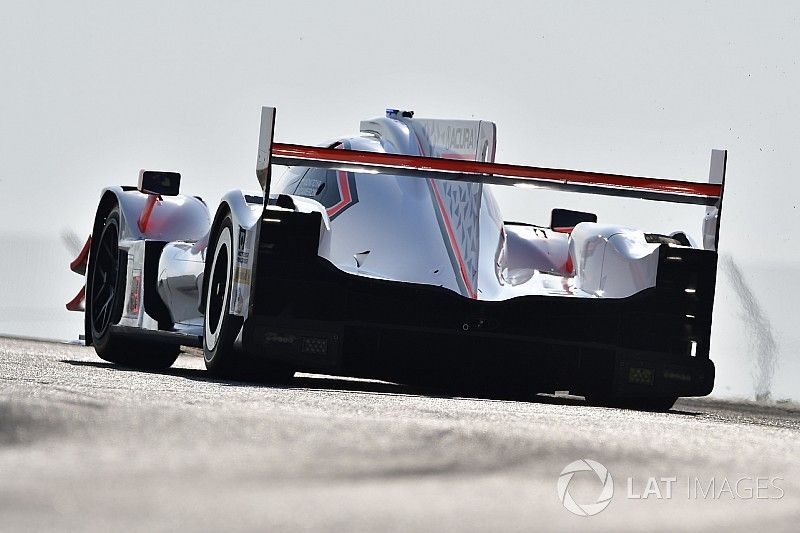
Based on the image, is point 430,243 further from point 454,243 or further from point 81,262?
point 81,262

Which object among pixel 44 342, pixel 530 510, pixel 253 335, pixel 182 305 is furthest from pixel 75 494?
pixel 44 342

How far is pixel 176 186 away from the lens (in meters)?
11.6

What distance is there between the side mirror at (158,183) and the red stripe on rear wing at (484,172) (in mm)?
2953

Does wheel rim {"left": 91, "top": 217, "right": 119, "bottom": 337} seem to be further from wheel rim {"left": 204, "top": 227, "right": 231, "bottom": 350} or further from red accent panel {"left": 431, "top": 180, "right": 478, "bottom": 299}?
red accent panel {"left": 431, "top": 180, "right": 478, "bottom": 299}

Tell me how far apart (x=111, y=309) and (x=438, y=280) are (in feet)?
10.9

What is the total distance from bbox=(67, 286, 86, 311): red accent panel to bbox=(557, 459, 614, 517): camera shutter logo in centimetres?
825

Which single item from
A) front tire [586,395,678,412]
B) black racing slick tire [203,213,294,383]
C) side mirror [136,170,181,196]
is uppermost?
side mirror [136,170,181,196]

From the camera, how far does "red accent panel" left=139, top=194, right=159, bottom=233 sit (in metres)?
11.2

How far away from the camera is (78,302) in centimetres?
1235

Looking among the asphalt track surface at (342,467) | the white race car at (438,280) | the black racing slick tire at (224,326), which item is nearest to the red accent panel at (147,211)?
the white race car at (438,280)

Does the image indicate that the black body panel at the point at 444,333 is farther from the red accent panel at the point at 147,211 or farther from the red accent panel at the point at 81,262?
the red accent panel at the point at 81,262

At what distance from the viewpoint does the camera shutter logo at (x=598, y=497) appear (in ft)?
12.4

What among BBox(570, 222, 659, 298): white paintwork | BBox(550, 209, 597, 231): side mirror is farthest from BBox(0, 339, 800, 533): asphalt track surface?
BBox(550, 209, 597, 231): side mirror

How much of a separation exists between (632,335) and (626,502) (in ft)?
16.7
